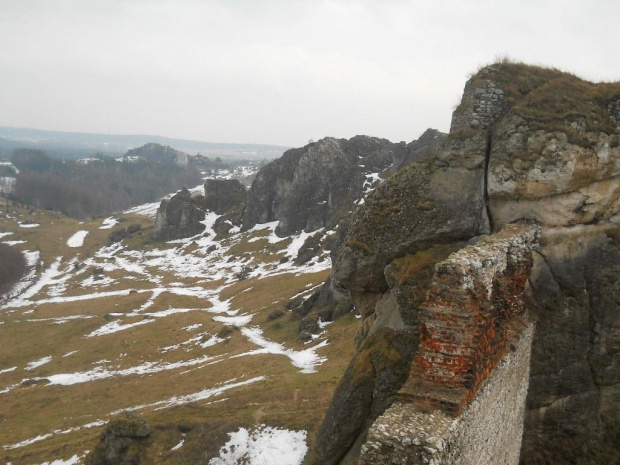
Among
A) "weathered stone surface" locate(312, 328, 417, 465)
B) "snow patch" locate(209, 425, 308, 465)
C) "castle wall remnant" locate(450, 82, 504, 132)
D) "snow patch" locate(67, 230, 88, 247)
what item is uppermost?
"castle wall remnant" locate(450, 82, 504, 132)

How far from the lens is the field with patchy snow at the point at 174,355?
91.7 ft

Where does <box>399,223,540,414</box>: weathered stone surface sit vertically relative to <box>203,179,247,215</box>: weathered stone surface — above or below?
above

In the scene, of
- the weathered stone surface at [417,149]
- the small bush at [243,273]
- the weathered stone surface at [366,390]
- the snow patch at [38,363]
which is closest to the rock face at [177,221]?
the small bush at [243,273]

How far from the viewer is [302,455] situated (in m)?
23.7

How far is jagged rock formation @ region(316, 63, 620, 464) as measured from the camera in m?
15.9

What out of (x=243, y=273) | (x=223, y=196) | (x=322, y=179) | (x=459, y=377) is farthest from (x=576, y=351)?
(x=223, y=196)

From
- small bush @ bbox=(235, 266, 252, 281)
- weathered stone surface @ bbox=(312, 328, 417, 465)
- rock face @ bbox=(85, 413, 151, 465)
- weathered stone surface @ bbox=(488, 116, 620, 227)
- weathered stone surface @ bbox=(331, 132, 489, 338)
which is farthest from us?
small bush @ bbox=(235, 266, 252, 281)

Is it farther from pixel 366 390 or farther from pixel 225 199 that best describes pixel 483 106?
pixel 225 199

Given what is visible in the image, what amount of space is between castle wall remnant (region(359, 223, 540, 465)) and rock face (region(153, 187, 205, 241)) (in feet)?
487

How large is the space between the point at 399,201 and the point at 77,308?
9199 cm

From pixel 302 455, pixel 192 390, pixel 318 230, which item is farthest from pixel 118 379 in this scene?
pixel 318 230

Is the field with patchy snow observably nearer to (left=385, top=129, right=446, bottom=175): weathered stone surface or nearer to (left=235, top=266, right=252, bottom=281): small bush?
(left=235, top=266, right=252, bottom=281): small bush

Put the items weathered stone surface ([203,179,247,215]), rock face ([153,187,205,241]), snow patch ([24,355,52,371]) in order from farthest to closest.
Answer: weathered stone surface ([203,179,247,215]) → rock face ([153,187,205,241]) → snow patch ([24,355,52,371])

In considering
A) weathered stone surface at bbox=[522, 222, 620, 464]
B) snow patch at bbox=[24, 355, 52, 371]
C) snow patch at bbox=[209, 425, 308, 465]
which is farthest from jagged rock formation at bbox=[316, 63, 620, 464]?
snow patch at bbox=[24, 355, 52, 371]
